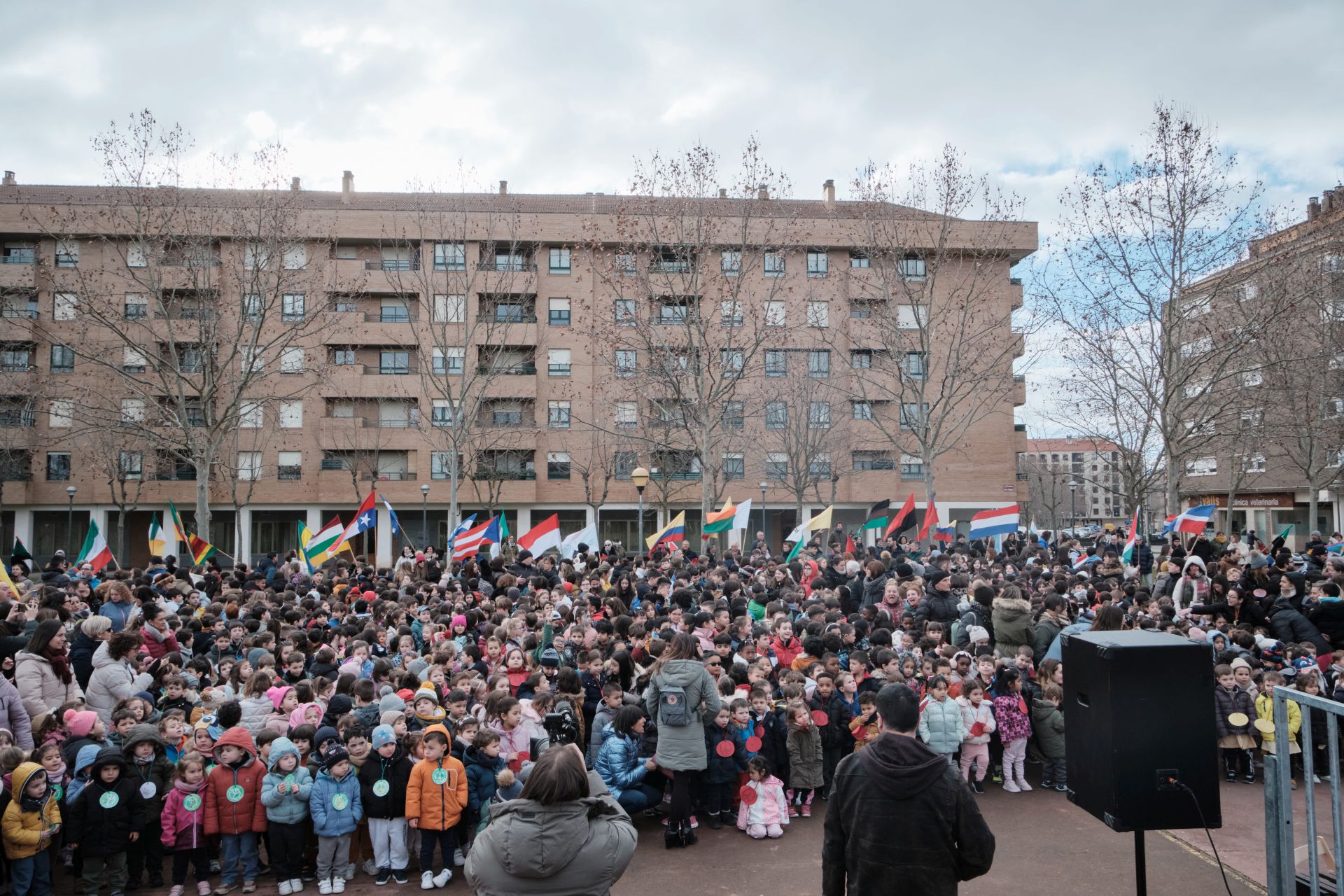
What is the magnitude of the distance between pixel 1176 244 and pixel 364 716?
71.6 ft

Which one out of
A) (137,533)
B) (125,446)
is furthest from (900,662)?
(137,533)

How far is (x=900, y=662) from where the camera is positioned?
348 inches

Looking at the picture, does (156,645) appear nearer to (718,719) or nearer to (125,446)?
(718,719)

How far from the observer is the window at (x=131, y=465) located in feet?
128

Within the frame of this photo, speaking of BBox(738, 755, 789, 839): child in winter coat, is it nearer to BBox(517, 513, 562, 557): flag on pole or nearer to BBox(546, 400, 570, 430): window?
BBox(517, 513, 562, 557): flag on pole

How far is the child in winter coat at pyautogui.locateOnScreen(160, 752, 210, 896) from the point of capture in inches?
248

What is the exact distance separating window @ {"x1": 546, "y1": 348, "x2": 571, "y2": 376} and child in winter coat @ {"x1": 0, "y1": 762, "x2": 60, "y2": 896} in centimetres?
3750

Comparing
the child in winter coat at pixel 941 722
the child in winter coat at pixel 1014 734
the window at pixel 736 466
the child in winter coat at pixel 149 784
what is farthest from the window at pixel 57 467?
the child in winter coat at pixel 1014 734

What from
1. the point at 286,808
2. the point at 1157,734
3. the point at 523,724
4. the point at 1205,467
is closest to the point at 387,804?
the point at 286,808

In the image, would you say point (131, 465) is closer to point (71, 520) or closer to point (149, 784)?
point (71, 520)

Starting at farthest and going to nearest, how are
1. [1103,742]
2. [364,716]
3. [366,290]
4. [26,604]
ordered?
[366,290] < [26,604] < [364,716] < [1103,742]

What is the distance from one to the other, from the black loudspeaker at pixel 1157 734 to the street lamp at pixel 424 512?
35566mm

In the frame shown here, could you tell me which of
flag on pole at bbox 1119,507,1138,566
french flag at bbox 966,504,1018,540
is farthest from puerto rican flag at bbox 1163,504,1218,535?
french flag at bbox 966,504,1018,540

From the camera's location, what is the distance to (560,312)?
43156mm
